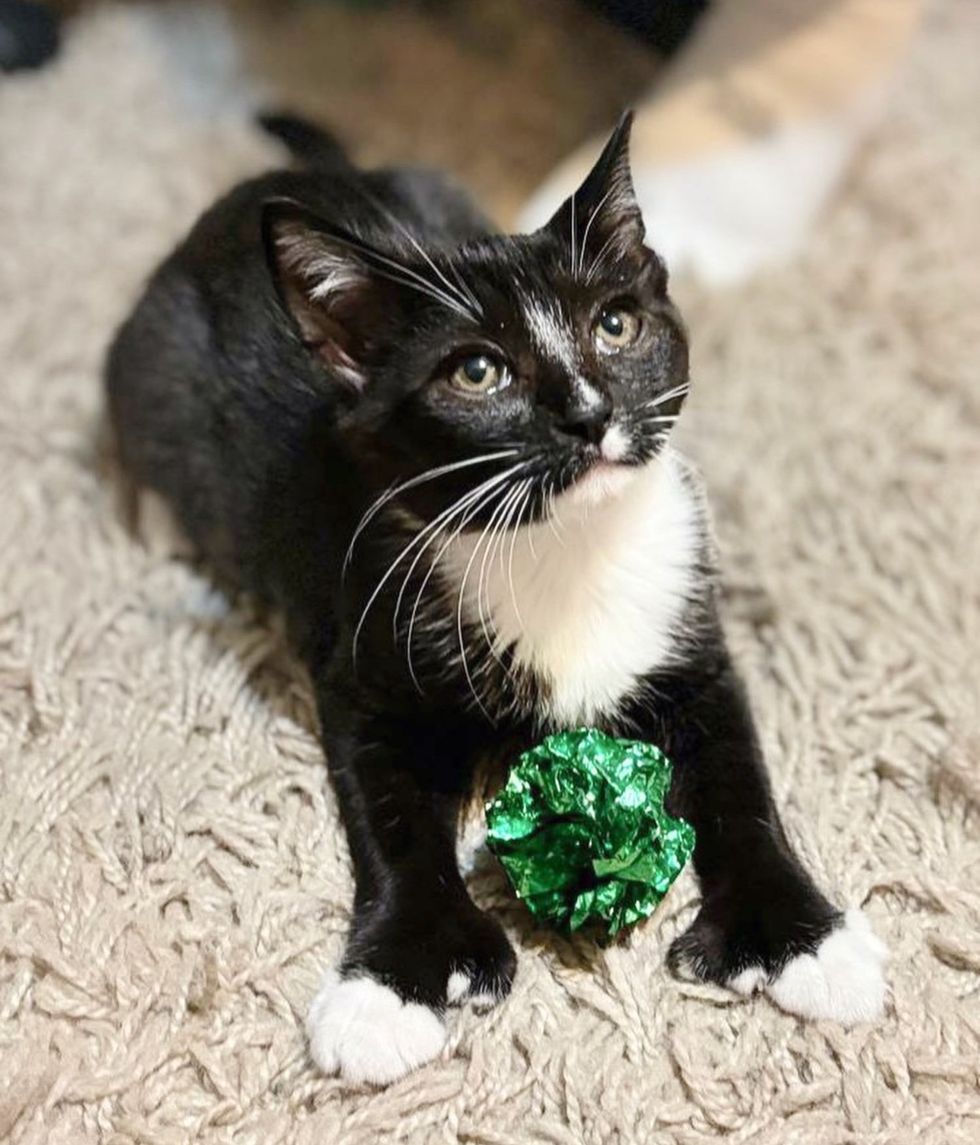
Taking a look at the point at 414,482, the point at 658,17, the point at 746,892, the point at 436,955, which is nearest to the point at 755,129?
the point at 658,17

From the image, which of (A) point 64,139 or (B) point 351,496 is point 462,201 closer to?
(B) point 351,496

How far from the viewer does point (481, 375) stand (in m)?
1.00

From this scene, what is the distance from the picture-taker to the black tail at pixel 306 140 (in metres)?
1.78

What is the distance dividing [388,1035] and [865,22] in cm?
164

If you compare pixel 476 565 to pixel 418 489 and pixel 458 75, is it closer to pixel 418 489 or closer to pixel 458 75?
pixel 418 489

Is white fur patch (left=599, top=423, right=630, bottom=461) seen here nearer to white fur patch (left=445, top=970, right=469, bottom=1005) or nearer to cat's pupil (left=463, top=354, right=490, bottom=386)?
cat's pupil (left=463, top=354, right=490, bottom=386)

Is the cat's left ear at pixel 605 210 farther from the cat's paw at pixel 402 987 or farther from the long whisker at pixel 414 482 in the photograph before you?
the cat's paw at pixel 402 987

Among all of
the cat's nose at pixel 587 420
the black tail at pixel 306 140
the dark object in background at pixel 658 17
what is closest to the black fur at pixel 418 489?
the cat's nose at pixel 587 420

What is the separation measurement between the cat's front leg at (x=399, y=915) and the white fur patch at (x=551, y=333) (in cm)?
36

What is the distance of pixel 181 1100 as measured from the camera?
0.98m

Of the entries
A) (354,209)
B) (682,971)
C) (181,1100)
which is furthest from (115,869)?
(354,209)

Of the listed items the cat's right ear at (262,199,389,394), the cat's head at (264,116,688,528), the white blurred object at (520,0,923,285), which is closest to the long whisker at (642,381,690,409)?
the cat's head at (264,116,688,528)

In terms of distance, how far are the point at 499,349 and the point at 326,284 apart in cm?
15

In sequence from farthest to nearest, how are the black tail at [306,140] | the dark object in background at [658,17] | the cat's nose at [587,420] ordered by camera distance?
the dark object in background at [658,17], the black tail at [306,140], the cat's nose at [587,420]
